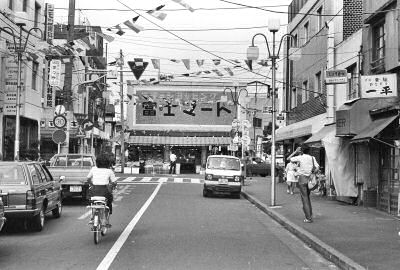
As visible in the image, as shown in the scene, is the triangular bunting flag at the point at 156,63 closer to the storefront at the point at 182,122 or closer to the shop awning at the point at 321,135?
the shop awning at the point at 321,135

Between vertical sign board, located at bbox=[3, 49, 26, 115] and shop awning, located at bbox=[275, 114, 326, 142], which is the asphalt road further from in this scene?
vertical sign board, located at bbox=[3, 49, 26, 115]

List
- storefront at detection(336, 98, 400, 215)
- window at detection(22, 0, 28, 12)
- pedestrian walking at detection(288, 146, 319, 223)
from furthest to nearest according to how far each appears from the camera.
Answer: window at detection(22, 0, 28, 12) → storefront at detection(336, 98, 400, 215) → pedestrian walking at detection(288, 146, 319, 223)

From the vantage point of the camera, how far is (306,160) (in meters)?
13.6

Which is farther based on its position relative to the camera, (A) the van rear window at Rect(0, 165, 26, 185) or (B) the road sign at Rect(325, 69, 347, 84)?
(B) the road sign at Rect(325, 69, 347, 84)

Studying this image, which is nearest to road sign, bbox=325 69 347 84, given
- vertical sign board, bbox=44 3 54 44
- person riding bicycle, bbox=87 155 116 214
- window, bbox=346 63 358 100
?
window, bbox=346 63 358 100

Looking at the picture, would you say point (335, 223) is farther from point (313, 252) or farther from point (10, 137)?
point (10, 137)

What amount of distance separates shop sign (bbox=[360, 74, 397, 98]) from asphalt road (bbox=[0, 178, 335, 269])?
14.2 ft

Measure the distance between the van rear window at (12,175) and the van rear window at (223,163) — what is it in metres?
12.4

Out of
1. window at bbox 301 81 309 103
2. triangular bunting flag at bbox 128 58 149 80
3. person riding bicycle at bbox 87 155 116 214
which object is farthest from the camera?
window at bbox 301 81 309 103

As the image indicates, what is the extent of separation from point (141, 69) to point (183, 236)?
11928mm

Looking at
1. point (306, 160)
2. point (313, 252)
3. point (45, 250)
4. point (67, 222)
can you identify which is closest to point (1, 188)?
point (45, 250)

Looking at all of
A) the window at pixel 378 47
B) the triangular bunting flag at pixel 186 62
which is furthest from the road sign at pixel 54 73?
the window at pixel 378 47

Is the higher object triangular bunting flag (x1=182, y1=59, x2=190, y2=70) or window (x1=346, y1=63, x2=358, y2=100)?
triangular bunting flag (x1=182, y1=59, x2=190, y2=70)

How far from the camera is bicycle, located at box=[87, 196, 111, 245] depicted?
10.0m
